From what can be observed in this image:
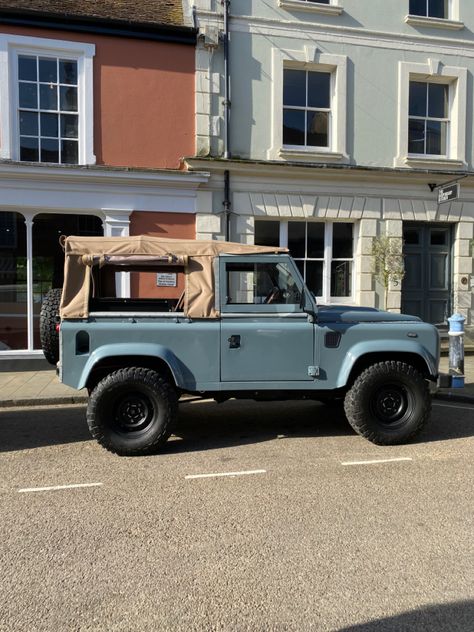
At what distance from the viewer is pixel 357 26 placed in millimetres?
11867

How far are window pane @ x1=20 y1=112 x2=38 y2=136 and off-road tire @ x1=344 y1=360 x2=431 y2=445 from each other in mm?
8749

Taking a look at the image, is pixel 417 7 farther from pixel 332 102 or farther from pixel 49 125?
pixel 49 125

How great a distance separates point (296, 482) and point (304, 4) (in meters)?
10.9

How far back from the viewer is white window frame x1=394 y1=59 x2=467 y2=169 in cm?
1207

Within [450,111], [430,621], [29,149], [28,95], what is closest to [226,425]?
[430,621]

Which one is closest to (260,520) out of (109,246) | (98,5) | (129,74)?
(109,246)

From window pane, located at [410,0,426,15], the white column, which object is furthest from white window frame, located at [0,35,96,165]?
window pane, located at [410,0,426,15]

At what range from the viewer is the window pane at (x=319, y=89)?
12.0 metres

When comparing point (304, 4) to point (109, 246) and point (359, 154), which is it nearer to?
point (359, 154)

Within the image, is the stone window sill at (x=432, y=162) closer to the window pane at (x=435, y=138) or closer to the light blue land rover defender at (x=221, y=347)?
the window pane at (x=435, y=138)

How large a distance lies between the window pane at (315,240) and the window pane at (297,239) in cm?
15

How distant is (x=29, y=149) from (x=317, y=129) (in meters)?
6.36

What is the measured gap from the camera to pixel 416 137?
12.5m

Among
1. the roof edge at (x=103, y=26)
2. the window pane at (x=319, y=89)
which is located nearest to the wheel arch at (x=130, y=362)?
the roof edge at (x=103, y=26)
